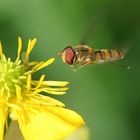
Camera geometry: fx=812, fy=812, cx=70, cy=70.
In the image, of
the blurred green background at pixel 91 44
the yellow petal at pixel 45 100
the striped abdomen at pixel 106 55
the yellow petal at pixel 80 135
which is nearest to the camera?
the yellow petal at pixel 80 135

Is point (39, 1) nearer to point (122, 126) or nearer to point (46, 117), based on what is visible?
point (122, 126)

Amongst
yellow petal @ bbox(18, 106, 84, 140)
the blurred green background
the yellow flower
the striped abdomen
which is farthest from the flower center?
the blurred green background

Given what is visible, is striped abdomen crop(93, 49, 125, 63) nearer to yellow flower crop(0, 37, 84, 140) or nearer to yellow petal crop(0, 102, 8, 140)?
yellow flower crop(0, 37, 84, 140)

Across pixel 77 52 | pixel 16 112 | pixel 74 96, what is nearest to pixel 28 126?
pixel 16 112

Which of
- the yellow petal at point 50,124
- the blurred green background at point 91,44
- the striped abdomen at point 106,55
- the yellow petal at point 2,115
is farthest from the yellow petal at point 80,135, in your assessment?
the blurred green background at point 91,44

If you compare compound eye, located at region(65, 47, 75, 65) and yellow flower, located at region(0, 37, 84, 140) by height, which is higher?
compound eye, located at region(65, 47, 75, 65)

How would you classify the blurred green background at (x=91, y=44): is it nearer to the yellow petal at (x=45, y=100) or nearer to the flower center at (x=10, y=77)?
the flower center at (x=10, y=77)
